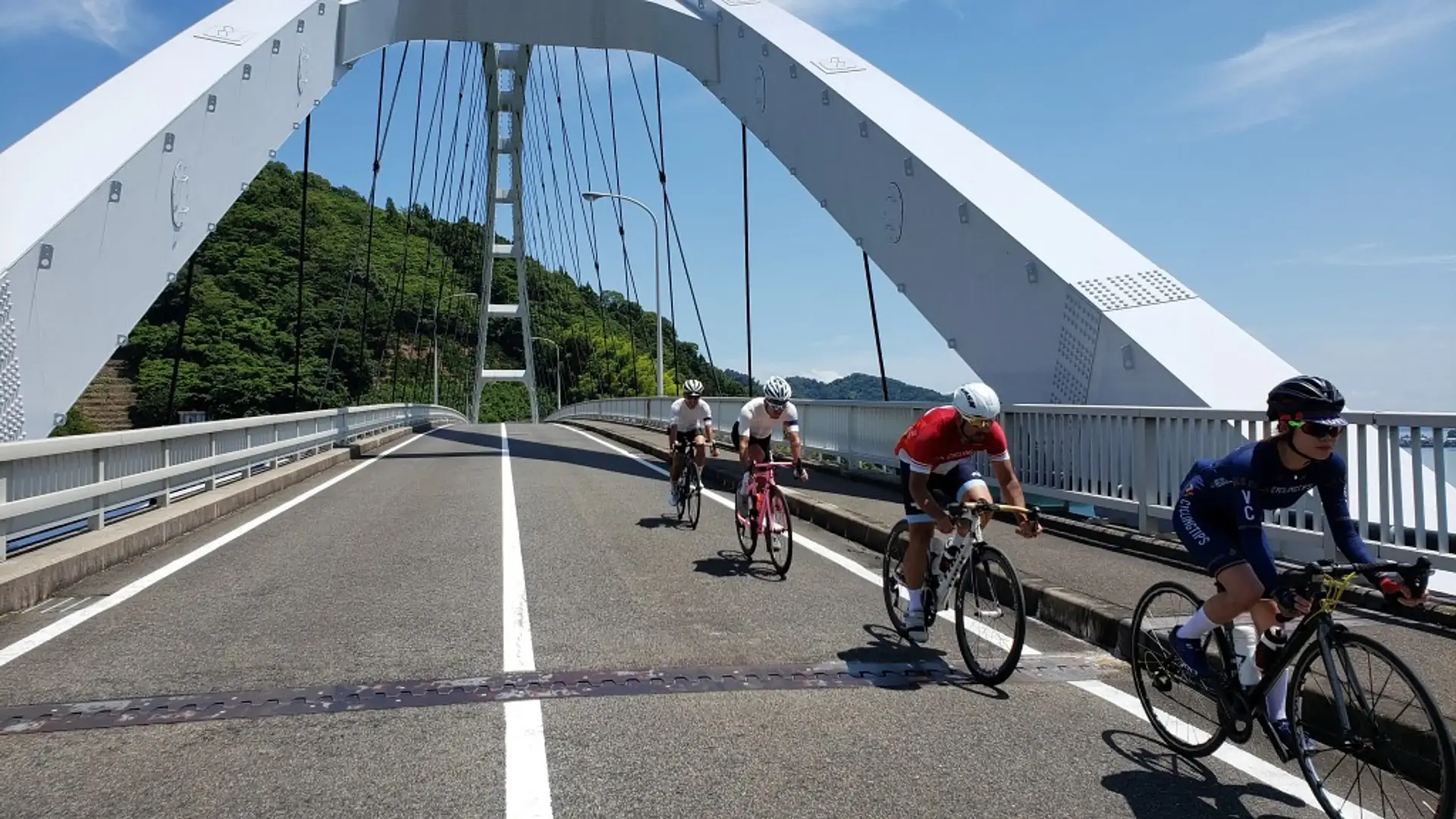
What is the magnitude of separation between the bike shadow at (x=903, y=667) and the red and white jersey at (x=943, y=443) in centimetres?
100

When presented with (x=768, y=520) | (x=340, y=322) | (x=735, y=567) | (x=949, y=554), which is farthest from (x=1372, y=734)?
(x=340, y=322)

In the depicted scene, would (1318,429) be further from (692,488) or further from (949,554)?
(692,488)

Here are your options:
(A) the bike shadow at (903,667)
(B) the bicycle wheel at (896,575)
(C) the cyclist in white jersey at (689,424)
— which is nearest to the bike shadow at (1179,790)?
(A) the bike shadow at (903,667)

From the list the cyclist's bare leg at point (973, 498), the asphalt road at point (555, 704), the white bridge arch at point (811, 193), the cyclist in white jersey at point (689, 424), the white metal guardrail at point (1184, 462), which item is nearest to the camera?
the asphalt road at point (555, 704)

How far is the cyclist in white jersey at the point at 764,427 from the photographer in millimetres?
8008

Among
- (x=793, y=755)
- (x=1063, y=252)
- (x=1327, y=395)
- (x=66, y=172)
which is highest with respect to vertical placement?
(x=66, y=172)

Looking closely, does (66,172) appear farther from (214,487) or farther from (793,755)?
(793,755)

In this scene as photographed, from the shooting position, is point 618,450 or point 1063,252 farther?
point 618,450

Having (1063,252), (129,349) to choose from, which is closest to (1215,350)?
(1063,252)

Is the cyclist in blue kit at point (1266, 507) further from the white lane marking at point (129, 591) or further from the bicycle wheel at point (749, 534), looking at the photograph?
the white lane marking at point (129, 591)

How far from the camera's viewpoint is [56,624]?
600cm

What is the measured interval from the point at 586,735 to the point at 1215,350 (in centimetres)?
→ 805

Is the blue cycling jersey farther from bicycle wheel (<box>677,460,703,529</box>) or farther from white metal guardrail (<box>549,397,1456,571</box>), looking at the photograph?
bicycle wheel (<box>677,460,703,529</box>)

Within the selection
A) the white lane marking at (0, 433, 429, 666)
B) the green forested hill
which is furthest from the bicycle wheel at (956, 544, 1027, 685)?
the green forested hill
